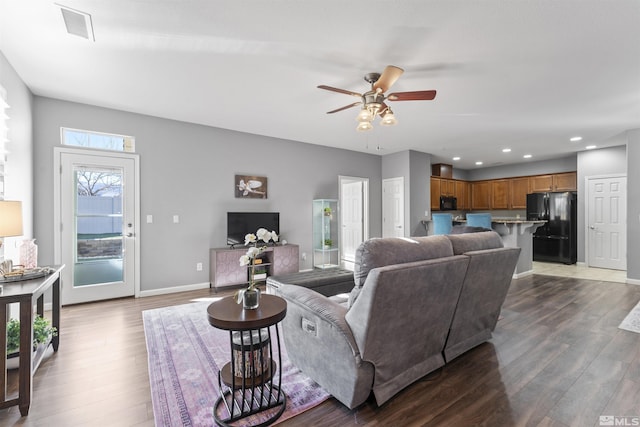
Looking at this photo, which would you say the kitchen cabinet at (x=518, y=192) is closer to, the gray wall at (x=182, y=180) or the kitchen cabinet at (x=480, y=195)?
the kitchen cabinet at (x=480, y=195)

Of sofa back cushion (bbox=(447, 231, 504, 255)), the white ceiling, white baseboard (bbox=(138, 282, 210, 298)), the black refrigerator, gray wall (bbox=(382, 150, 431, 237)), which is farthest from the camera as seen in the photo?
the black refrigerator

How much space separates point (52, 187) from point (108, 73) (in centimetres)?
173

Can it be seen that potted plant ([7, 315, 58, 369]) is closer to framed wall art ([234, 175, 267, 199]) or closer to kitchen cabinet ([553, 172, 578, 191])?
framed wall art ([234, 175, 267, 199])

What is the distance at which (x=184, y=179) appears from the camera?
14.6 feet

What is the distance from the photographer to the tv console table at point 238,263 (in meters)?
4.41

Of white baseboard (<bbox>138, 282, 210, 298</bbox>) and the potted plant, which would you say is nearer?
the potted plant

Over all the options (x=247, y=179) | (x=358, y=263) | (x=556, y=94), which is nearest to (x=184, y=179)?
(x=247, y=179)

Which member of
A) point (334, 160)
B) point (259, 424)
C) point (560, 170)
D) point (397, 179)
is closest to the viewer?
point (259, 424)

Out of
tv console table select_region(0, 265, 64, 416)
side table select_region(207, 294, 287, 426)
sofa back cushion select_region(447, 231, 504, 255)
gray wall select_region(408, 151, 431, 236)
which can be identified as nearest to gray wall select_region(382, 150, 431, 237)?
gray wall select_region(408, 151, 431, 236)

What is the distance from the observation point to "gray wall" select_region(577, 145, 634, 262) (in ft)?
19.9

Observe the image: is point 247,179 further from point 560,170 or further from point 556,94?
point 560,170

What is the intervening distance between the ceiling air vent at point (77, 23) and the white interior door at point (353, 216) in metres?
4.76

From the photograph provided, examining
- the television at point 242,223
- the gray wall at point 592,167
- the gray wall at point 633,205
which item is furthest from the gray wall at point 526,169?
the television at point 242,223

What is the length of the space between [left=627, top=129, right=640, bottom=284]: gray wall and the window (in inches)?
303
